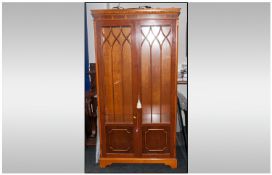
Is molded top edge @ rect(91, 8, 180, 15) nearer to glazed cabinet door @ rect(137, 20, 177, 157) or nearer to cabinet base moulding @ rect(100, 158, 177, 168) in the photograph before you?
glazed cabinet door @ rect(137, 20, 177, 157)

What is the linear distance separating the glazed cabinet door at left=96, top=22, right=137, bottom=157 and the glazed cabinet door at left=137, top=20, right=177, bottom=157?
5.0 inches

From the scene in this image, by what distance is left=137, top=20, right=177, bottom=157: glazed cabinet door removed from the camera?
98.2 inches

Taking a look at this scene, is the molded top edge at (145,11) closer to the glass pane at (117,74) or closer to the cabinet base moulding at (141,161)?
the glass pane at (117,74)

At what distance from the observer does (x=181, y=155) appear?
3096 mm

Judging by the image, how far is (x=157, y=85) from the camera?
104 inches

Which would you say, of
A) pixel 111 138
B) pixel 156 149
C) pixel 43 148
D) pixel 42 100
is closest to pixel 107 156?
pixel 111 138

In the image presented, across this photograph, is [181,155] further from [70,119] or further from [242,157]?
[70,119]

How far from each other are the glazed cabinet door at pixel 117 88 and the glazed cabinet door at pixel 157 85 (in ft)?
0.41

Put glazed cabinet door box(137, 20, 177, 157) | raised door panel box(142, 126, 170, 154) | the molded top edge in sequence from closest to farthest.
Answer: the molded top edge
glazed cabinet door box(137, 20, 177, 157)
raised door panel box(142, 126, 170, 154)

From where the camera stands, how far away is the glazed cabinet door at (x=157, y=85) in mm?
2494

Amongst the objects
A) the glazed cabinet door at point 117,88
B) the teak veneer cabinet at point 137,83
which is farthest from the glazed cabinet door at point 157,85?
the glazed cabinet door at point 117,88

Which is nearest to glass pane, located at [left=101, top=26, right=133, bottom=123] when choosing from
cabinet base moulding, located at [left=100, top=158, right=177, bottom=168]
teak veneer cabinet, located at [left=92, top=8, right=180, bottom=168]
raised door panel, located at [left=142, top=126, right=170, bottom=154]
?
teak veneer cabinet, located at [left=92, top=8, right=180, bottom=168]

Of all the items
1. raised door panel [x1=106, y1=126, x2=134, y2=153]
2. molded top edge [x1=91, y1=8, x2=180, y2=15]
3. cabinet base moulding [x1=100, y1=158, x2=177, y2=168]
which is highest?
molded top edge [x1=91, y1=8, x2=180, y2=15]

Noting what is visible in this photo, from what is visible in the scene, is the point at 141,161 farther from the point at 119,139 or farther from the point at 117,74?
the point at 117,74
